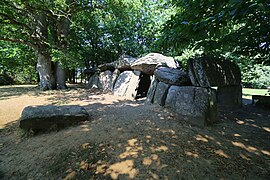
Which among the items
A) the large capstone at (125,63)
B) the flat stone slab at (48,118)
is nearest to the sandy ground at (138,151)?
the flat stone slab at (48,118)

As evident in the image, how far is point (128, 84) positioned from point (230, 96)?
14.8 feet

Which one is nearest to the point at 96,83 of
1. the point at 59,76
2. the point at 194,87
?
the point at 59,76

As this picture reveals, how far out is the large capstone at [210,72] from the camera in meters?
3.93

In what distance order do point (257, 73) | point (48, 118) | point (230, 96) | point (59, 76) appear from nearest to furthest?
1. point (48, 118)
2. point (230, 96)
3. point (257, 73)
4. point (59, 76)

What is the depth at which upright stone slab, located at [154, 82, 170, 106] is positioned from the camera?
4.64 m

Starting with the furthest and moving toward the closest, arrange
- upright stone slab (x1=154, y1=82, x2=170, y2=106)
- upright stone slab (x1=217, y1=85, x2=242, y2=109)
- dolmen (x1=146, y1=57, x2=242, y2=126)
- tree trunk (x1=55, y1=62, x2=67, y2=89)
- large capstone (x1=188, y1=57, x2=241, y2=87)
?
tree trunk (x1=55, y1=62, x2=67, y2=89) → upright stone slab (x1=217, y1=85, x2=242, y2=109) → upright stone slab (x1=154, y1=82, x2=170, y2=106) → large capstone (x1=188, y1=57, x2=241, y2=87) → dolmen (x1=146, y1=57, x2=242, y2=126)

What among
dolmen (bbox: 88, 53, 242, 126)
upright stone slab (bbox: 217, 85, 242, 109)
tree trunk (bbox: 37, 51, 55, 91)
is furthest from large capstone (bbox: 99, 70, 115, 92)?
upright stone slab (bbox: 217, 85, 242, 109)

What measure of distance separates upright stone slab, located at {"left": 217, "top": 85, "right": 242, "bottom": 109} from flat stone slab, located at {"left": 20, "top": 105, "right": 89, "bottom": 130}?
198 inches

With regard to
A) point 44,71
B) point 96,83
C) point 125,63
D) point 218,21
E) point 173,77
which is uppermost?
point 125,63

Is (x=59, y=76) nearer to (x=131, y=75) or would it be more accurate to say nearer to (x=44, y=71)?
(x=44, y=71)

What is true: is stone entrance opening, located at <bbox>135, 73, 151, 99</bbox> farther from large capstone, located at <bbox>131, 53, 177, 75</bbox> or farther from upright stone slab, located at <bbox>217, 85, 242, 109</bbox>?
upright stone slab, located at <bbox>217, 85, 242, 109</bbox>

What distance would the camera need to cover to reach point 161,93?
4805 mm

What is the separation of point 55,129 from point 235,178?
3.39m

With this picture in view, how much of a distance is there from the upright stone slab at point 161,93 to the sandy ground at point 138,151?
1131mm
